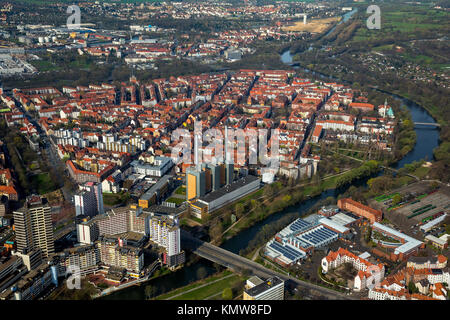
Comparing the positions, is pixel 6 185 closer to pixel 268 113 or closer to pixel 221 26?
pixel 268 113

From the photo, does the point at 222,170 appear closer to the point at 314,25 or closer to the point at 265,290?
the point at 265,290

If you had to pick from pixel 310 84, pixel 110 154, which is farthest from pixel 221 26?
pixel 110 154

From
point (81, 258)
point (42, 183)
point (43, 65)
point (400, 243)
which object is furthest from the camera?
point (43, 65)

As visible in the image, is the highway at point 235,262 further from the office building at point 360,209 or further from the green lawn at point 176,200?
the office building at point 360,209

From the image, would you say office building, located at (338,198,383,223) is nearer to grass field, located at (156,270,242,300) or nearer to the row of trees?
the row of trees

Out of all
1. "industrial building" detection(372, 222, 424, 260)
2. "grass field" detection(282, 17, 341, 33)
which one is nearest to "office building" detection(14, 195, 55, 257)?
"industrial building" detection(372, 222, 424, 260)

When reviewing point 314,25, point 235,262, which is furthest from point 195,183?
point 314,25
